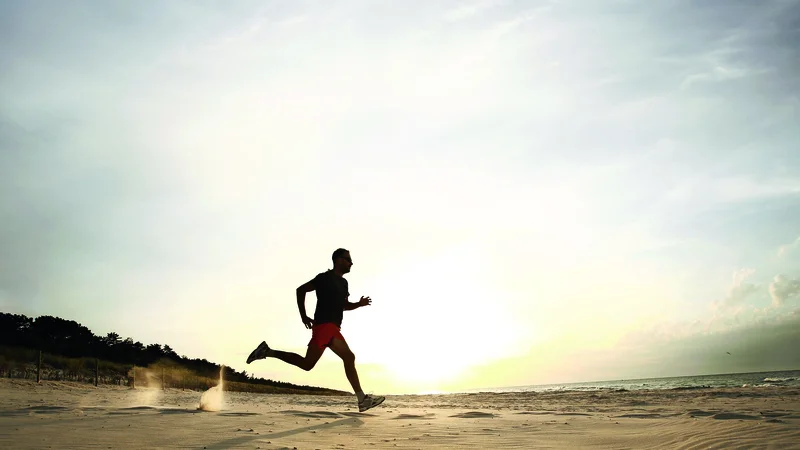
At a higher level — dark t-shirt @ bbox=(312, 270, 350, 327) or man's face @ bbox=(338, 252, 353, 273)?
man's face @ bbox=(338, 252, 353, 273)

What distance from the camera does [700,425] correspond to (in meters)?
5.98

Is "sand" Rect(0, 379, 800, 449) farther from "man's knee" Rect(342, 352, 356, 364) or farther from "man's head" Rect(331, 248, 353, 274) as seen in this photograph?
"man's head" Rect(331, 248, 353, 274)

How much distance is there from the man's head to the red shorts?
855 millimetres

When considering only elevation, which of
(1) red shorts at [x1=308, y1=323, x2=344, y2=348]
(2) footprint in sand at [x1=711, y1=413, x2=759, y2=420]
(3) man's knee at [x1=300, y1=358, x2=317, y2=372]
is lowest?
(2) footprint in sand at [x1=711, y1=413, x2=759, y2=420]

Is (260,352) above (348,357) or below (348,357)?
above

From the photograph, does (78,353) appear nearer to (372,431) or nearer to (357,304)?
(357,304)

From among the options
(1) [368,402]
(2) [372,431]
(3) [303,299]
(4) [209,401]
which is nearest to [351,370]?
(1) [368,402]

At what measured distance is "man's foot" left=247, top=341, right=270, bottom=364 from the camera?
7.39 metres

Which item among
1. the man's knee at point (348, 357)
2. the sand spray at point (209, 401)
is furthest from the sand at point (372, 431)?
the sand spray at point (209, 401)

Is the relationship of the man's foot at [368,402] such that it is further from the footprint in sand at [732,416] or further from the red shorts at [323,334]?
the footprint in sand at [732,416]

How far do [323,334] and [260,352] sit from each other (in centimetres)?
96

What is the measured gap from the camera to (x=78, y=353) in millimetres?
31953

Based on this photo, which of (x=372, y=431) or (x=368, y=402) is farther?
(x=368, y=402)

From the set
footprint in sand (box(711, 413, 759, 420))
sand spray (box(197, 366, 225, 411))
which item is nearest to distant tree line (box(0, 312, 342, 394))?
sand spray (box(197, 366, 225, 411))
